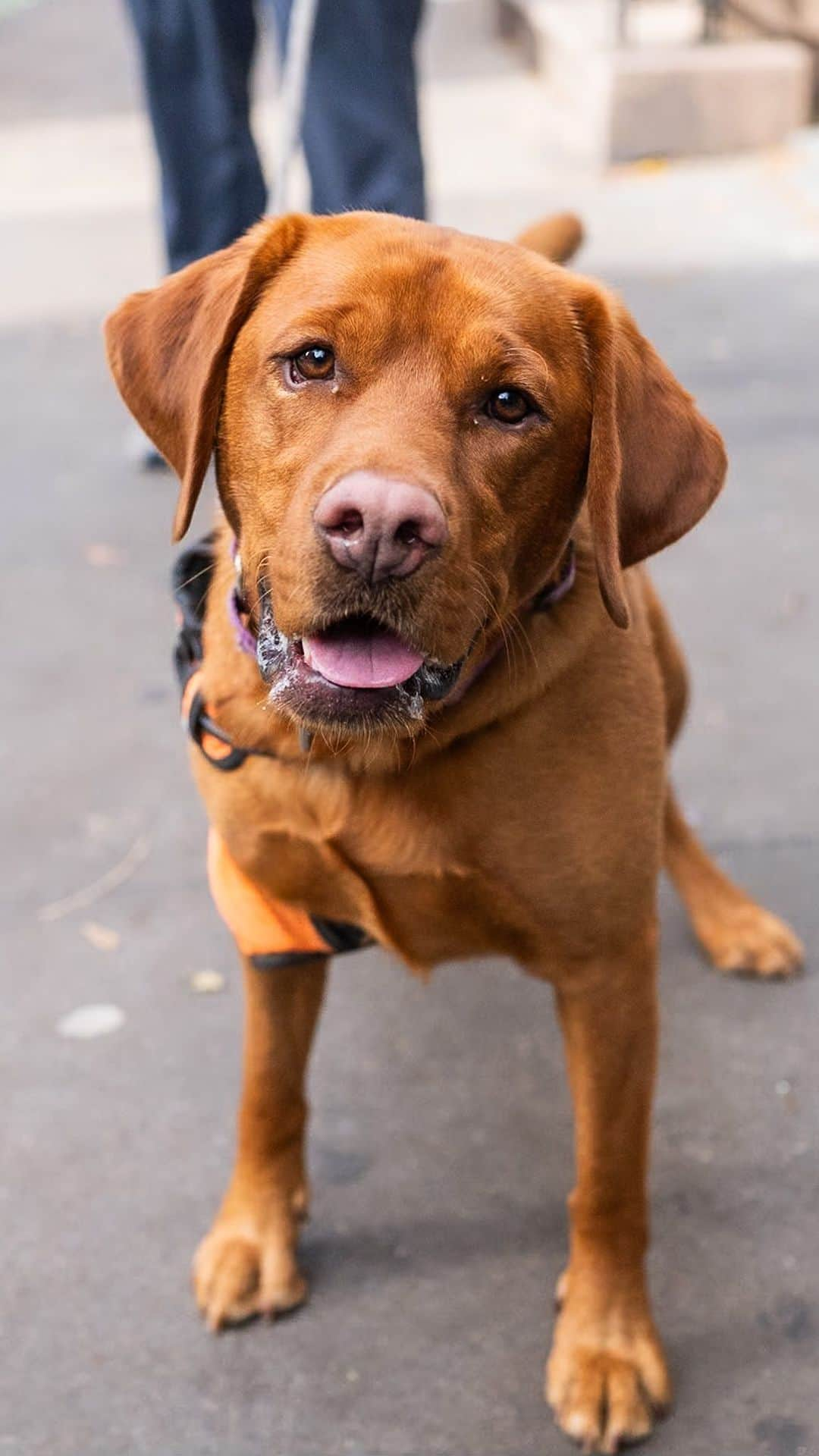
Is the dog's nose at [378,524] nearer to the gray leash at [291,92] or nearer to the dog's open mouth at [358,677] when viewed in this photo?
the dog's open mouth at [358,677]

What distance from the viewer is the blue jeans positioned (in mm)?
3859

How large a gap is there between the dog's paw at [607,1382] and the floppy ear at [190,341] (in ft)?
4.31

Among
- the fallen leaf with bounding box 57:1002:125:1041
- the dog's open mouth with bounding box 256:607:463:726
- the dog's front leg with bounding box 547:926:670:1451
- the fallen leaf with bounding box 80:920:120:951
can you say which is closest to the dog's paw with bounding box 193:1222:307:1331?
the dog's front leg with bounding box 547:926:670:1451

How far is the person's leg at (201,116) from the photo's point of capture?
434cm

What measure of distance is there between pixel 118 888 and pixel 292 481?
5.58 ft

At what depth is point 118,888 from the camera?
3449 mm

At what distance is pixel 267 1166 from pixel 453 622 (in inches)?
43.2

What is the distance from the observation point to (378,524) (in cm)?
178

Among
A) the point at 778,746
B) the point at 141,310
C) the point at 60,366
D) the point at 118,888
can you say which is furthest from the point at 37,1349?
the point at 60,366

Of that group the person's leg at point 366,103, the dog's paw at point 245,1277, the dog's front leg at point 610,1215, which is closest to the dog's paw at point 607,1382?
the dog's front leg at point 610,1215

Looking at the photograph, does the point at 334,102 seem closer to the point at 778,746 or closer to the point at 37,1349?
the point at 778,746

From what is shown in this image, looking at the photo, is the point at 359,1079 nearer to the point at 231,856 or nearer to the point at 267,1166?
the point at 267,1166

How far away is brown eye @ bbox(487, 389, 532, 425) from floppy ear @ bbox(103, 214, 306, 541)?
0.38 metres

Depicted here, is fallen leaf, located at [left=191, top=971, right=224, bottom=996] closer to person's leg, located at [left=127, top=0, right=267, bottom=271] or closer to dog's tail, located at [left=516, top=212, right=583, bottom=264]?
dog's tail, located at [left=516, top=212, right=583, bottom=264]
